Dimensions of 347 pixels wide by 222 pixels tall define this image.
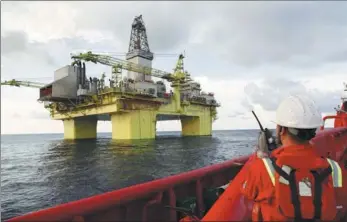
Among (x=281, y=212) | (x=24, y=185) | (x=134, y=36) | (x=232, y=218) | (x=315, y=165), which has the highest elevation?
(x=134, y=36)

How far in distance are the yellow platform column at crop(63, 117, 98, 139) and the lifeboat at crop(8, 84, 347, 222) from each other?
1893 inches

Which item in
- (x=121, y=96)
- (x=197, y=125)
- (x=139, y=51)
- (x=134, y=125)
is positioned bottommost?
(x=197, y=125)

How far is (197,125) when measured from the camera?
53.4 metres

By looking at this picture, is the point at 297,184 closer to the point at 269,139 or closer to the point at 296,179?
the point at 296,179

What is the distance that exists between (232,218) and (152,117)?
128 ft

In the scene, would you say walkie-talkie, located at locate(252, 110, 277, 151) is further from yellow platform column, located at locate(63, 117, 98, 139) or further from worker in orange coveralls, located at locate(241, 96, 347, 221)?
yellow platform column, located at locate(63, 117, 98, 139)

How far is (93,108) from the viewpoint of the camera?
1572 inches

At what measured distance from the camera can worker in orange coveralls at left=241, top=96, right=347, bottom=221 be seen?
2010 mm

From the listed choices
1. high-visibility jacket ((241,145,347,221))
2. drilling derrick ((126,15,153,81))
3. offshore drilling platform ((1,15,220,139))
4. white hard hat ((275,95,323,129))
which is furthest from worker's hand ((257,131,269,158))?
drilling derrick ((126,15,153,81))

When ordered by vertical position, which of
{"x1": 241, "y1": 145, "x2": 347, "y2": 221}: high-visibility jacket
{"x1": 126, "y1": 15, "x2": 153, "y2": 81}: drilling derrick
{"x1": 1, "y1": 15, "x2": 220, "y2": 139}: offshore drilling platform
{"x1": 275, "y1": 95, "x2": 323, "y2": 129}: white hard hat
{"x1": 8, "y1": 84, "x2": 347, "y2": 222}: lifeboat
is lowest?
{"x1": 8, "y1": 84, "x2": 347, "y2": 222}: lifeboat

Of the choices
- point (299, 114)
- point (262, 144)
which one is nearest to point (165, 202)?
point (262, 144)

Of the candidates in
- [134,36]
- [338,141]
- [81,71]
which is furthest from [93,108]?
[338,141]

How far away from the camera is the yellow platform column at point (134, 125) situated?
38.3 m

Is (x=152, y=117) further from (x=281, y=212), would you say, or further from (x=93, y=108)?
(x=281, y=212)
